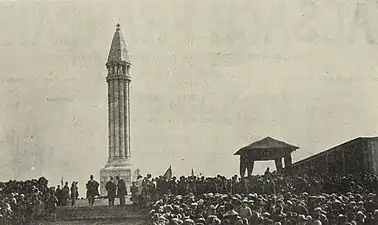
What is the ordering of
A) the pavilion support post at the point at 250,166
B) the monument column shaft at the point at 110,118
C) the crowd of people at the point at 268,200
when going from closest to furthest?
the crowd of people at the point at 268,200 < the pavilion support post at the point at 250,166 < the monument column shaft at the point at 110,118

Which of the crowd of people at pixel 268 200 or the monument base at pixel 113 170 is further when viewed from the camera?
the monument base at pixel 113 170

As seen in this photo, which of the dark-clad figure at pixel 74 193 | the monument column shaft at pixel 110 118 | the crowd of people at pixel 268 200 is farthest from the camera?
the monument column shaft at pixel 110 118

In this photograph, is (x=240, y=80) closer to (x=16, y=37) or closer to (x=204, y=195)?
(x=204, y=195)

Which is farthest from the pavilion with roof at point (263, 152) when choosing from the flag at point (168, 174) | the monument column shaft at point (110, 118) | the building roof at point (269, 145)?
the monument column shaft at point (110, 118)

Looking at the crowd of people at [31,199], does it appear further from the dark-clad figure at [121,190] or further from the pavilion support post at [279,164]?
the pavilion support post at [279,164]

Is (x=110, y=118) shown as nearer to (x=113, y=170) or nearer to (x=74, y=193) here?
(x=113, y=170)

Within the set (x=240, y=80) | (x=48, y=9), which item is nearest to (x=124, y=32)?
(x=48, y=9)

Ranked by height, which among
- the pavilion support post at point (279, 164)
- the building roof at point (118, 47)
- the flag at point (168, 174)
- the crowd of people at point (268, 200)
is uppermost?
the building roof at point (118, 47)

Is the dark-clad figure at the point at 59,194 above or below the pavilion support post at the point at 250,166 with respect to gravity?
below
